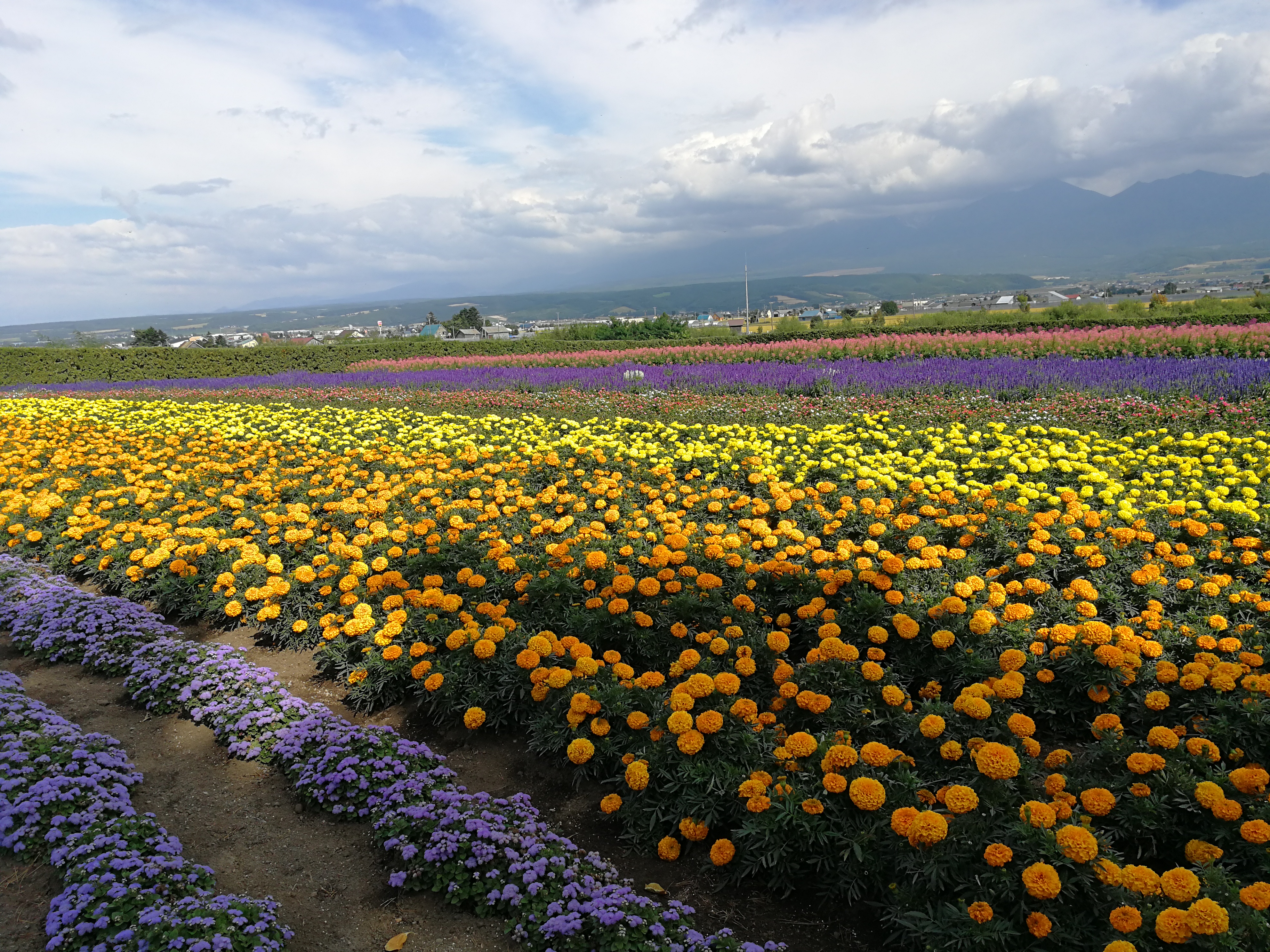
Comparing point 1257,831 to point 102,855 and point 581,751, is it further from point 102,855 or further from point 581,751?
point 102,855

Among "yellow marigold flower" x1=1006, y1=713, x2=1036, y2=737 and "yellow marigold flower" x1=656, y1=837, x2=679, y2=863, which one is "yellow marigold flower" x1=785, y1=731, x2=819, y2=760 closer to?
"yellow marigold flower" x1=656, y1=837, x2=679, y2=863

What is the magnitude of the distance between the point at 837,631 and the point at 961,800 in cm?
115

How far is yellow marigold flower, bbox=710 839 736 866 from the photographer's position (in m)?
2.55

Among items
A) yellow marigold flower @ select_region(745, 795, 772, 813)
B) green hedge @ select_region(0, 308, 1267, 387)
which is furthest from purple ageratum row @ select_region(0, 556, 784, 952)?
green hedge @ select_region(0, 308, 1267, 387)

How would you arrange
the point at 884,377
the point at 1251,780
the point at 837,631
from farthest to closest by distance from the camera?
the point at 884,377
the point at 837,631
the point at 1251,780

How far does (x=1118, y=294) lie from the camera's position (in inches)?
2685

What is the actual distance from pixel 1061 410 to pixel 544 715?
8394 millimetres

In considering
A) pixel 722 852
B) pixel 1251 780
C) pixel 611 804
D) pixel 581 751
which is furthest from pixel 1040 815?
pixel 581 751

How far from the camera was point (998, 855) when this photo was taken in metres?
2.03

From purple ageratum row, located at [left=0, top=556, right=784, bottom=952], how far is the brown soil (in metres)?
0.10

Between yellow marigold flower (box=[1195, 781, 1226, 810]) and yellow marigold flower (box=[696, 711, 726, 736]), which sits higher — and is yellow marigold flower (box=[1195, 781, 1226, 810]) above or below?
above

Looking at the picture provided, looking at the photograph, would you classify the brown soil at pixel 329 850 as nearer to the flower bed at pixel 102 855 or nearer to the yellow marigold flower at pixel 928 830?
the flower bed at pixel 102 855

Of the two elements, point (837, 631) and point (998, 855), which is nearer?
point (998, 855)

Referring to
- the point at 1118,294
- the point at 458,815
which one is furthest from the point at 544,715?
the point at 1118,294
